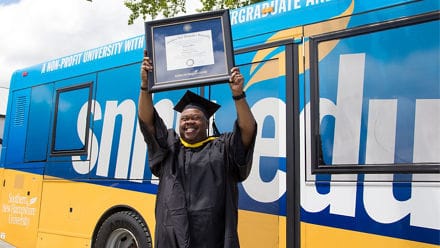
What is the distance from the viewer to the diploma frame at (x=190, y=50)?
2939 mm

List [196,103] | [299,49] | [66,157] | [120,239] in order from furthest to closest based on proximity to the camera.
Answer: [66,157]
[120,239]
[299,49]
[196,103]

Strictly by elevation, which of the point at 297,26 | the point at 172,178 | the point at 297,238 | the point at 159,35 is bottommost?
the point at 297,238

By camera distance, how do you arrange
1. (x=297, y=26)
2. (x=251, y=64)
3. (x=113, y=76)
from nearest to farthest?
(x=297, y=26)
(x=251, y=64)
(x=113, y=76)

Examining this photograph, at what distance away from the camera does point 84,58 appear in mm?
5980

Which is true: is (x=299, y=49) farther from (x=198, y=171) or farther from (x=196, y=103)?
(x=198, y=171)

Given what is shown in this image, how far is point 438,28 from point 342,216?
149 cm

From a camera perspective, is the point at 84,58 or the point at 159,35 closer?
the point at 159,35

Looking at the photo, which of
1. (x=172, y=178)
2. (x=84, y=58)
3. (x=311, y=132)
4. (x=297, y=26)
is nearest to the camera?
(x=172, y=178)

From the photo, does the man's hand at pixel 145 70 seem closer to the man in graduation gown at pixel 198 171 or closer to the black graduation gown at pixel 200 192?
the man in graduation gown at pixel 198 171

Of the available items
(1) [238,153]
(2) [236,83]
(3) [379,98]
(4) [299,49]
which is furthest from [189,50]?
(3) [379,98]

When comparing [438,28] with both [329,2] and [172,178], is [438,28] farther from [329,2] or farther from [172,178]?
[172,178]

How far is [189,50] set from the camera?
10.1 feet

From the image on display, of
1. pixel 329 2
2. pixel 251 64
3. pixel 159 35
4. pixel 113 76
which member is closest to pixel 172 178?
pixel 159 35

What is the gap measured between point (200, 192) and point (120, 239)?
2.74m
